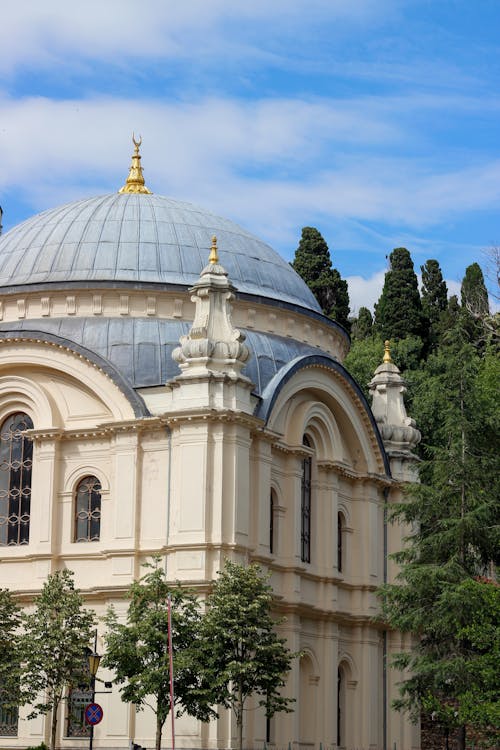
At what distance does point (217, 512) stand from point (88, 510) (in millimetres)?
4770

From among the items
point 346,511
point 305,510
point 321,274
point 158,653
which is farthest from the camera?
point 321,274

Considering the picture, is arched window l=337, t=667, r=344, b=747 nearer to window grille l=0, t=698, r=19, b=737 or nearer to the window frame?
the window frame

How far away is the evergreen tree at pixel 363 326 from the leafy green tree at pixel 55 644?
42.6m

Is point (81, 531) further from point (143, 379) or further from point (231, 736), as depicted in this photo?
point (231, 736)

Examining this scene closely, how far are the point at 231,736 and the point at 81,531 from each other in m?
7.61

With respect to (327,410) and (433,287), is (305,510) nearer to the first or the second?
(327,410)

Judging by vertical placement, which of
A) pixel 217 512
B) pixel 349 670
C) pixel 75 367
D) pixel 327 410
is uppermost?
pixel 75 367

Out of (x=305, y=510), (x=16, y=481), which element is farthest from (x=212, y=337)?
(x=305, y=510)

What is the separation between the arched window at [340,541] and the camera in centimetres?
4799

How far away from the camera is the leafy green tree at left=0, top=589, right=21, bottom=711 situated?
125 feet

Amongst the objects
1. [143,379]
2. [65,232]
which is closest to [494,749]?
[143,379]

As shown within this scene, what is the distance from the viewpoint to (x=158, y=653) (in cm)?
3641

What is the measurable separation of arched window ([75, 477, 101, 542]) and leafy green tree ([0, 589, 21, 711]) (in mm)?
3286

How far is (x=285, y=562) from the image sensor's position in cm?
4438
